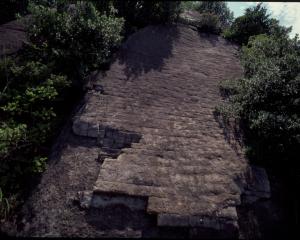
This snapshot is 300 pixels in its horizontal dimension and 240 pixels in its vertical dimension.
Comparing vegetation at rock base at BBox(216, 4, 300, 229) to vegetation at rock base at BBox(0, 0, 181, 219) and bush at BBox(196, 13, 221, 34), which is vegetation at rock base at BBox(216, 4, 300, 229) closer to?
bush at BBox(196, 13, 221, 34)

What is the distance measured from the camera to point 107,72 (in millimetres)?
6336

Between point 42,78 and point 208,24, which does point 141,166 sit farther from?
point 208,24

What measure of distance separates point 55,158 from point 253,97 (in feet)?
13.9

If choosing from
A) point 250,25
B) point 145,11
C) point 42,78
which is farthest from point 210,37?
point 42,78

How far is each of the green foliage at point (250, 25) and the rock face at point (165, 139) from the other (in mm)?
2562

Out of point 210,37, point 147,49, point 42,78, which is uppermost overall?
point 210,37

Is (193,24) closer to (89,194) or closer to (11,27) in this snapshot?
(11,27)

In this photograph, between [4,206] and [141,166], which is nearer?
[4,206]

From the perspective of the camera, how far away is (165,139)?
15.8 feet

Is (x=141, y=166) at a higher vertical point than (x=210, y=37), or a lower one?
lower

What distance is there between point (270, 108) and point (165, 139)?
2.37 meters

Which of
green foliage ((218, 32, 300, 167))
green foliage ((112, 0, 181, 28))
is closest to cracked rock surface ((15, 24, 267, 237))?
Result: green foliage ((218, 32, 300, 167))

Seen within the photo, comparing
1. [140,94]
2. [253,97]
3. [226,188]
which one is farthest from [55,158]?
[253,97]

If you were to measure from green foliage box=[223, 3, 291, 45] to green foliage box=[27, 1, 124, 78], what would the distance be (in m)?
5.67
